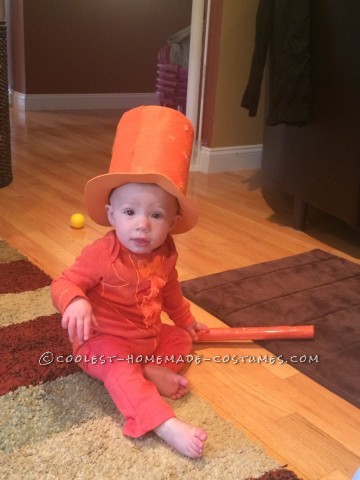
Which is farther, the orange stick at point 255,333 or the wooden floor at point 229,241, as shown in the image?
the orange stick at point 255,333

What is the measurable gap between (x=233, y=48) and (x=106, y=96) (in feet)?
7.40

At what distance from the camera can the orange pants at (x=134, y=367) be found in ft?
2.89

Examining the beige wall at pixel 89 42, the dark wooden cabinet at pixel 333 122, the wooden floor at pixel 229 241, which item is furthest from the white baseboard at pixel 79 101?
the dark wooden cabinet at pixel 333 122

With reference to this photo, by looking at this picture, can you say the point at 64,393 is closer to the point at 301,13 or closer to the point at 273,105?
the point at 273,105

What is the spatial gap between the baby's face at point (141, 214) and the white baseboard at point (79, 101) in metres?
3.59

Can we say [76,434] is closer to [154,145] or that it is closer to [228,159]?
[154,145]

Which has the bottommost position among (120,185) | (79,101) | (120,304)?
(79,101)

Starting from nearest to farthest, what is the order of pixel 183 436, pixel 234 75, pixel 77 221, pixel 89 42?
pixel 183 436 < pixel 77 221 < pixel 234 75 < pixel 89 42

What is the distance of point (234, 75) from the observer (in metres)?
2.62

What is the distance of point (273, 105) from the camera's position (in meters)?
1.80

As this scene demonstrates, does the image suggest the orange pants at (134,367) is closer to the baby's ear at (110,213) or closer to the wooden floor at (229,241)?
the wooden floor at (229,241)

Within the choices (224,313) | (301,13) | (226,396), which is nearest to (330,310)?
(224,313)

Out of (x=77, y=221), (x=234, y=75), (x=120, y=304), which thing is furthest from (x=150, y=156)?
(x=234, y=75)

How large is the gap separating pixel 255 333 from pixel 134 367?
347mm
